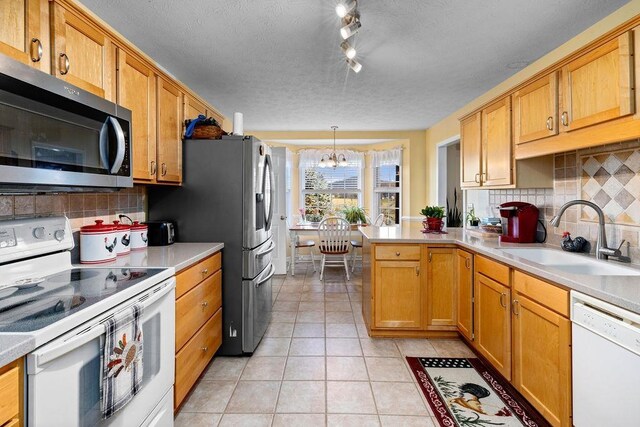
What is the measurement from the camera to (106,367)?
3.76 ft

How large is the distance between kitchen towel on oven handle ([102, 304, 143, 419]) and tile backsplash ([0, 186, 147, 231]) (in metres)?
0.78

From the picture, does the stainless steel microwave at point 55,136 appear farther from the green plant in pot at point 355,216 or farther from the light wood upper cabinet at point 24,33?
the green plant in pot at point 355,216

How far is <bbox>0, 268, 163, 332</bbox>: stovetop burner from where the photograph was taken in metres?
1.00

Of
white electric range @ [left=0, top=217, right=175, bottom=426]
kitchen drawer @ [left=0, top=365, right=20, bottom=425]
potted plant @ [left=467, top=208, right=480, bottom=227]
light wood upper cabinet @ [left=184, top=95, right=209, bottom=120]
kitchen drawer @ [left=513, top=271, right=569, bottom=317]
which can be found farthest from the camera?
potted plant @ [left=467, top=208, right=480, bottom=227]

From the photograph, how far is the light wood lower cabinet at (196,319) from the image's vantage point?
6.04 ft

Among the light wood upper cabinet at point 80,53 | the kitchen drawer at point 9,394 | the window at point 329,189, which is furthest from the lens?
the window at point 329,189

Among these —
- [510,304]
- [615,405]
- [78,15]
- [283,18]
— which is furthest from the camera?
[283,18]

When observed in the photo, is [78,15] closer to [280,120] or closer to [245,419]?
[245,419]

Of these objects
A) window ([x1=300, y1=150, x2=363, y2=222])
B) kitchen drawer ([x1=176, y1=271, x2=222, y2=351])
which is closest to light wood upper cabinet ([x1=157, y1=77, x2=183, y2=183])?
kitchen drawer ([x1=176, y1=271, x2=222, y2=351])

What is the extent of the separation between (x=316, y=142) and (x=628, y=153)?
493cm

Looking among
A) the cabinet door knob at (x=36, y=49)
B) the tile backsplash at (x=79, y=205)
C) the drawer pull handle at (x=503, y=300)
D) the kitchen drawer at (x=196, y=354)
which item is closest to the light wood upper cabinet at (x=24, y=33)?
the cabinet door knob at (x=36, y=49)

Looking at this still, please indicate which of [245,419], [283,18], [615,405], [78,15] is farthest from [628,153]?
[78,15]

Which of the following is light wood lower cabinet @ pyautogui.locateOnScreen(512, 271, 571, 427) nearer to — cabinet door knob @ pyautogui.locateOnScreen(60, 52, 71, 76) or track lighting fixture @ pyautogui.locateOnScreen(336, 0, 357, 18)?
track lighting fixture @ pyautogui.locateOnScreen(336, 0, 357, 18)

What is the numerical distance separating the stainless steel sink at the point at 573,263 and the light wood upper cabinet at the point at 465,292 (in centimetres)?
34
